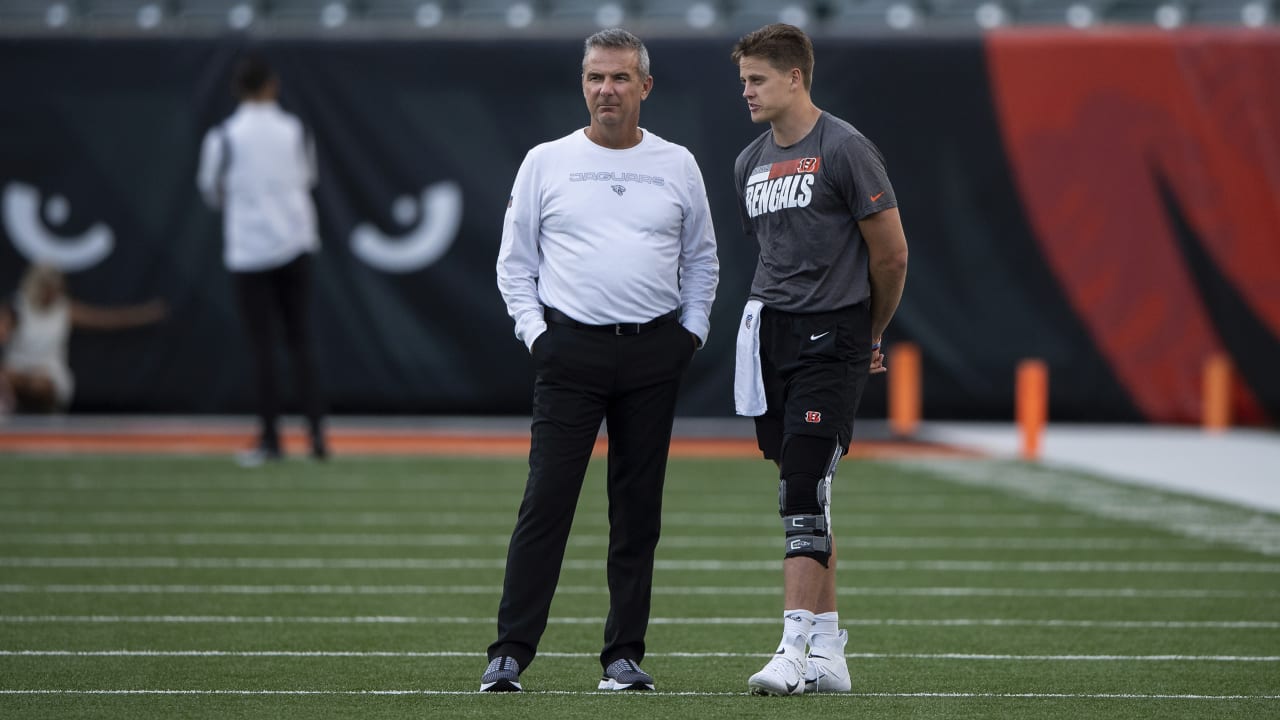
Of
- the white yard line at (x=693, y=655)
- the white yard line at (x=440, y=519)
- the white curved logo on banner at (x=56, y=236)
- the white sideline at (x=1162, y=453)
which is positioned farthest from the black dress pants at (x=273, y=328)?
the white yard line at (x=693, y=655)

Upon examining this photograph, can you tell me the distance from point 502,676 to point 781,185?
5.14 feet

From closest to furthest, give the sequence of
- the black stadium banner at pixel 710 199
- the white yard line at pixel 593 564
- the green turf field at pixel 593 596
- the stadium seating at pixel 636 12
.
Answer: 1. the green turf field at pixel 593 596
2. the white yard line at pixel 593 564
3. the black stadium banner at pixel 710 199
4. the stadium seating at pixel 636 12

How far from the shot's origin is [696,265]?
533cm

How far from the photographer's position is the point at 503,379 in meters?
14.8

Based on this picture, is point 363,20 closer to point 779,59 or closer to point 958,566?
point 958,566

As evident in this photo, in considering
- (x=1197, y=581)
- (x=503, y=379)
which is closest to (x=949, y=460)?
(x=503, y=379)

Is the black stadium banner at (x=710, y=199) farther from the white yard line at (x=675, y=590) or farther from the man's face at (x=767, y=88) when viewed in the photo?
the man's face at (x=767, y=88)

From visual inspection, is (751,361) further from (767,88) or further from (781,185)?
(767,88)

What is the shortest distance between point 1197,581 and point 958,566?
1020 mm

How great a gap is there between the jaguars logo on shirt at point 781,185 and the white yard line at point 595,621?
187 cm

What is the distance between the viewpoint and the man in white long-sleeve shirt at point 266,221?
37.3 ft

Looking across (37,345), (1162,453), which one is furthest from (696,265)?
(37,345)

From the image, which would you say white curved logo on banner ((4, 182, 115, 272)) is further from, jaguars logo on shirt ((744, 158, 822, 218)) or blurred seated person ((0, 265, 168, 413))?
jaguars logo on shirt ((744, 158, 822, 218))

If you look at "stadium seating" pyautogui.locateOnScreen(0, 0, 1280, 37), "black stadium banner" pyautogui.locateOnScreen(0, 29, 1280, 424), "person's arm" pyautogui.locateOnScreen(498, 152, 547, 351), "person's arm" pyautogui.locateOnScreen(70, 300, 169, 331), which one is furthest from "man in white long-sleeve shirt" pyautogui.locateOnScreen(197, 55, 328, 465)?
"person's arm" pyautogui.locateOnScreen(498, 152, 547, 351)
